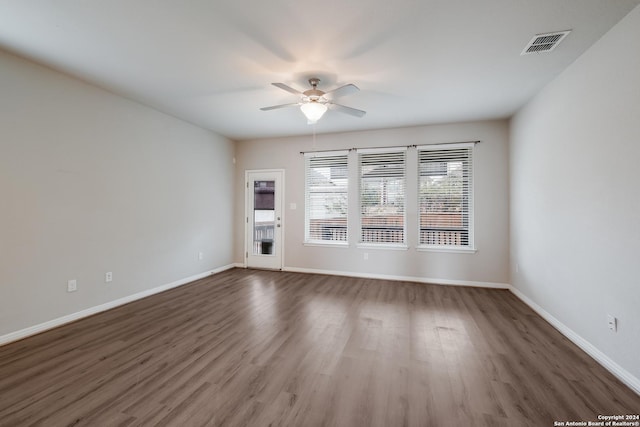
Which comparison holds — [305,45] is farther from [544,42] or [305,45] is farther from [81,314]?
[81,314]

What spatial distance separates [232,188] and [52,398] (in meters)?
4.67

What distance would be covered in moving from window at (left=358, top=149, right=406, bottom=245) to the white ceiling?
1472 millimetres

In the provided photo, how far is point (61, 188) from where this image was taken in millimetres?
3125

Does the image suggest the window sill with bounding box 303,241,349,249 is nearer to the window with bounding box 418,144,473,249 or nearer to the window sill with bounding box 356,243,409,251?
the window sill with bounding box 356,243,409,251

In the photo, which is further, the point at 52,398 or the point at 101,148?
the point at 101,148

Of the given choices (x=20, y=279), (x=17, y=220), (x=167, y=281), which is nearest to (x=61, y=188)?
(x=17, y=220)

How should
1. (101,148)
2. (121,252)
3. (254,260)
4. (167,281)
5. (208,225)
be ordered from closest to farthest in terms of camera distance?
(101,148)
(121,252)
(167,281)
(208,225)
(254,260)

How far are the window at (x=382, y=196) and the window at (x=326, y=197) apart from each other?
0.38 meters

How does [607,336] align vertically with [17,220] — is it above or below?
below

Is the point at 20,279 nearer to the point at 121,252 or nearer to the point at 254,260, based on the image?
the point at 121,252

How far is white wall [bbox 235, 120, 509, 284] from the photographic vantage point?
15.3 feet

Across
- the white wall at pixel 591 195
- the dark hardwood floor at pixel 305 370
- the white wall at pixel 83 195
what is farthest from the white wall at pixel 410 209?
the white wall at pixel 83 195

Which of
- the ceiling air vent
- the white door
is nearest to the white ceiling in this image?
the ceiling air vent

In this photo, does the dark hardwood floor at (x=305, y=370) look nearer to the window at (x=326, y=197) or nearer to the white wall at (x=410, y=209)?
the white wall at (x=410, y=209)
